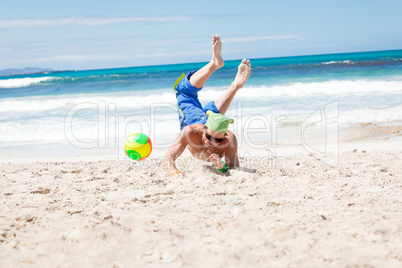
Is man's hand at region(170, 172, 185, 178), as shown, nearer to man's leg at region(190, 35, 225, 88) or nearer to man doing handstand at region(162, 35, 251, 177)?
man doing handstand at region(162, 35, 251, 177)

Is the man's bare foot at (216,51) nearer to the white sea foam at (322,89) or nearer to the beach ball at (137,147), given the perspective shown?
the beach ball at (137,147)

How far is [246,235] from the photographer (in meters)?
2.13

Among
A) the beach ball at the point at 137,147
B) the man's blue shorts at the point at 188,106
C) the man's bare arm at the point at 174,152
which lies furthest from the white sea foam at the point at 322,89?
the man's bare arm at the point at 174,152

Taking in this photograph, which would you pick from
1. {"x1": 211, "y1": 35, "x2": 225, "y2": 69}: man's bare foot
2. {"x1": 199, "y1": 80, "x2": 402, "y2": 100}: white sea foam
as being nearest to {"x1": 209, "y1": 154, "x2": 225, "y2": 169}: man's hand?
{"x1": 211, "y1": 35, "x2": 225, "y2": 69}: man's bare foot

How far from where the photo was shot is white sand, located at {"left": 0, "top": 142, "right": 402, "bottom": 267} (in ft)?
6.35

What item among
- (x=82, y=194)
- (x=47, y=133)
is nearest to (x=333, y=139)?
(x=82, y=194)

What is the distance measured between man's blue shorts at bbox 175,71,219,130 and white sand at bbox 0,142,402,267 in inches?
24.4

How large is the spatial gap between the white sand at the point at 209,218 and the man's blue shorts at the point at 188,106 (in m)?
0.62

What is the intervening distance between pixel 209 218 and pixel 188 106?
1.91 metres

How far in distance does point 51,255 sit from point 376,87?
12530 millimetres

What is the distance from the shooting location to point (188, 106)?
408 cm

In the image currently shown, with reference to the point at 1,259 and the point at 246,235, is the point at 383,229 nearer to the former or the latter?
the point at 246,235

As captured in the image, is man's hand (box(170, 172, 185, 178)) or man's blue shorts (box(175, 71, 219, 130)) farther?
man's blue shorts (box(175, 71, 219, 130))

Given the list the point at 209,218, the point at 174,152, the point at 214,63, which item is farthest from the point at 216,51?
the point at 209,218
